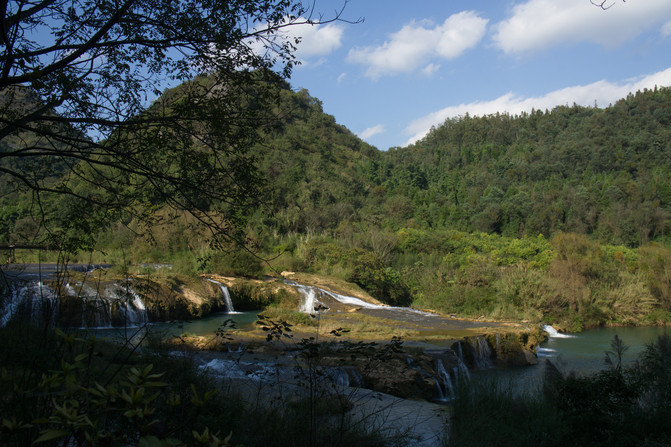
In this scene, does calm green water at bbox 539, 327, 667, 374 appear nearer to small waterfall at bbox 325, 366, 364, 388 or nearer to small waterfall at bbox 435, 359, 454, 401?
small waterfall at bbox 435, 359, 454, 401

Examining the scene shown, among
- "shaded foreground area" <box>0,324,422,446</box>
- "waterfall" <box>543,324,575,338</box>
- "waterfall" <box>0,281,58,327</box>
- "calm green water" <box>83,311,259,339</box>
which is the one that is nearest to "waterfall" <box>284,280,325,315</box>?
"calm green water" <box>83,311,259,339</box>

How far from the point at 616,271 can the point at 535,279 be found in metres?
5.89

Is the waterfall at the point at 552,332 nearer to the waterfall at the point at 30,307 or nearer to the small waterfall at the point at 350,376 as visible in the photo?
the small waterfall at the point at 350,376

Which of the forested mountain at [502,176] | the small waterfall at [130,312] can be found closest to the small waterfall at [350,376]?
the small waterfall at [130,312]

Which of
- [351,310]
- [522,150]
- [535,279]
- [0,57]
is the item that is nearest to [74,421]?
[0,57]

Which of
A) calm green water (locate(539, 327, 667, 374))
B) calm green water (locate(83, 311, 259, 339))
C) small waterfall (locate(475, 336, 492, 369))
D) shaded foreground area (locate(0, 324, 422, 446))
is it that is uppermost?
shaded foreground area (locate(0, 324, 422, 446))

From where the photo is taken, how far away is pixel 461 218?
47.4m

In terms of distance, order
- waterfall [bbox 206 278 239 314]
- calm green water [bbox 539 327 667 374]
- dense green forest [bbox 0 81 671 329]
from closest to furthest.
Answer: calm green water [bbox 539 327 667 374]
waterfall [bbox 206 278 239 314]
dense green forest [bbox 0 81 671 329]

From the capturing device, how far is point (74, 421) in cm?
143

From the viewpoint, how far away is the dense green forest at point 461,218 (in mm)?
18094

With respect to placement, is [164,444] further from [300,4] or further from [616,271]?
[616,271]

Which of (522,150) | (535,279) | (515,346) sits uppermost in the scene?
(522,150)

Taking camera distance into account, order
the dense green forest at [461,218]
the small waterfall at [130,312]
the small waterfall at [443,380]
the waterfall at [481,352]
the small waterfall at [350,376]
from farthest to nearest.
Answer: the dense green forest at [461,218], the small waterfall at [130,312], the waterfall at [481,352], the small waterfall at [443,380], the small waterfall at [350,376]

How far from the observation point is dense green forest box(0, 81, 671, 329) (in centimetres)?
1809
